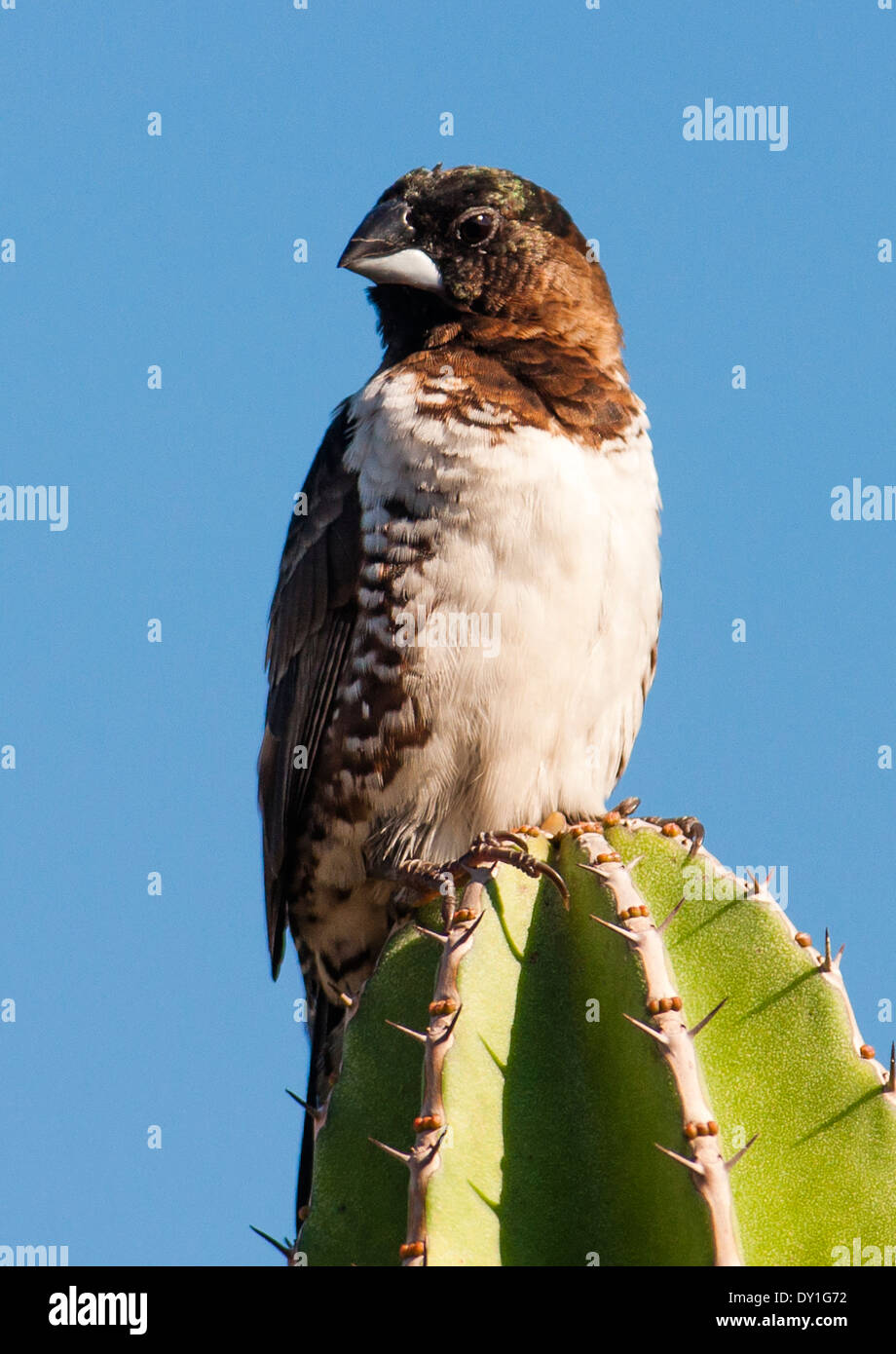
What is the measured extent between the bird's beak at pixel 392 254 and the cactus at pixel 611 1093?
8.18 ft

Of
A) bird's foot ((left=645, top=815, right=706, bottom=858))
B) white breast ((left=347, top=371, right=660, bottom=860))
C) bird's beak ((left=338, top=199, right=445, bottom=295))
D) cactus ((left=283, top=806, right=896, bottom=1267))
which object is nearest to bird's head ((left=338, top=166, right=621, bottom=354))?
bird's beak ((left=338, top=199, right=445, bottom=295))

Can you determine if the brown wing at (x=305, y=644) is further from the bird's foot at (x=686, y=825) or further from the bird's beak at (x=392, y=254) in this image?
the bird's foot at (x=686, y=825)

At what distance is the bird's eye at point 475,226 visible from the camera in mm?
5461

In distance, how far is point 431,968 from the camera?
341cm

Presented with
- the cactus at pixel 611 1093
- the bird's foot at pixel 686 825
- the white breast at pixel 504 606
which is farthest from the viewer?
the white breast at pixel 504 606

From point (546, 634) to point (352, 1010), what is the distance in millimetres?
1618

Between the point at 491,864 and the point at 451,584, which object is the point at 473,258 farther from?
the point at 491,864

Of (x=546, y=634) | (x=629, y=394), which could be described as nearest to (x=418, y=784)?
(x=546, y=634)

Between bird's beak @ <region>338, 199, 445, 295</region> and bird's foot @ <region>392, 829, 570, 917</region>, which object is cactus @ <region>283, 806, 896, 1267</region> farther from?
bird's beak @ <region>338, 199, 445, 295</region>

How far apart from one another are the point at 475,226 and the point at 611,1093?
3221 mm

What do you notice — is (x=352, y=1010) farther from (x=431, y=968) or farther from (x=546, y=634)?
(x=546, y=634)

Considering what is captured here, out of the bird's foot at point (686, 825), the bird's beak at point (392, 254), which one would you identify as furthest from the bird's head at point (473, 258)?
the bird's foot at point (686, 825)

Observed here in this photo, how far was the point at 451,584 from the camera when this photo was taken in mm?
4742
